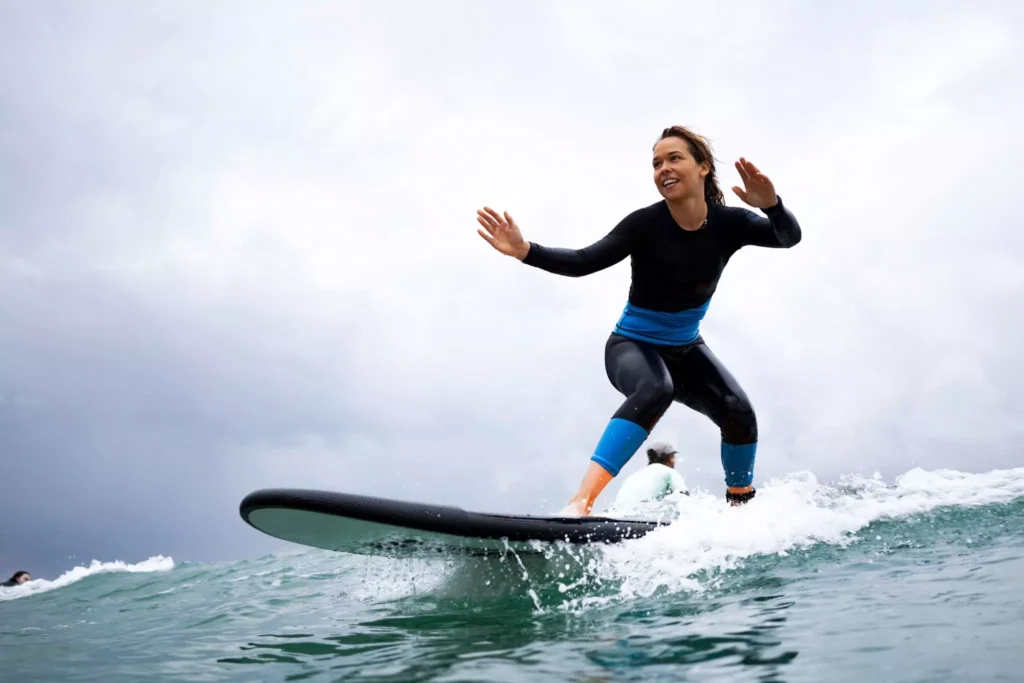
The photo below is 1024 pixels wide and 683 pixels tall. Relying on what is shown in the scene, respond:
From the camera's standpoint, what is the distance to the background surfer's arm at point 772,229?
13.7ft

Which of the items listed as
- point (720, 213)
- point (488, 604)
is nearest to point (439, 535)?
point (488, 604)

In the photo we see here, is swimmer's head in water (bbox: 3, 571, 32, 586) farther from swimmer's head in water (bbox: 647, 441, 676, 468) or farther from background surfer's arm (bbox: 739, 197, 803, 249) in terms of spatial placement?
background surfer's arm (bbox: 739, 197, 803, 249)

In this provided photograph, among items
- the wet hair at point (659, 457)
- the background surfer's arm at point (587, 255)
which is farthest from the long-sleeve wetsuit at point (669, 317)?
the wet hair at point (659, 457)

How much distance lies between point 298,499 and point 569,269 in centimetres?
194

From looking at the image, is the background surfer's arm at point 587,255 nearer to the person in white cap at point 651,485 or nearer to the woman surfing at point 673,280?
the woman surfing at point 673,280

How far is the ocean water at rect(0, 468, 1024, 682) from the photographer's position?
7.18ft

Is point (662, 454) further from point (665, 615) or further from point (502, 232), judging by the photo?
point (665, 615)

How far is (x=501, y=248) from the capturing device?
405 cm

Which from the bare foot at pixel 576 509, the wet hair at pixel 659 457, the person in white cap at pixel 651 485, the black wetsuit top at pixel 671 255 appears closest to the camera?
the bare foot at pixel 576 509

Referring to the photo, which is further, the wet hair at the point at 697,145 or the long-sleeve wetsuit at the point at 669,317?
the wet hair at the point at 697,145

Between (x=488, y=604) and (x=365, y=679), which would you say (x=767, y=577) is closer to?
(x=488, y=604)

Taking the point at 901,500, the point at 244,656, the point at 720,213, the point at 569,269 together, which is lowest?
the point at 244,656

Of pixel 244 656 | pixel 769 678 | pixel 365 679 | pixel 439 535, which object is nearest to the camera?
pixel 769 678

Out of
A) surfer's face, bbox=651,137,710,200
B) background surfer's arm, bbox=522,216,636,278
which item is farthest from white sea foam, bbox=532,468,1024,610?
surfer's face, bbox=651,137,710,200
